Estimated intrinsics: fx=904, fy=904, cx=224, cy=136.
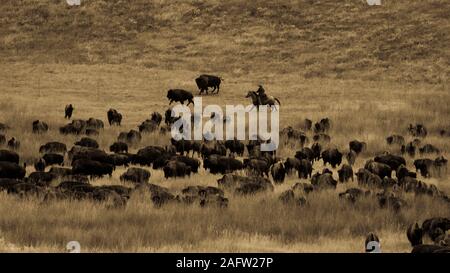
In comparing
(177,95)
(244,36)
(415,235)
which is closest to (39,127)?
(177,95)

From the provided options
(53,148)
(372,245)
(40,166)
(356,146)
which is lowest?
(372,245)

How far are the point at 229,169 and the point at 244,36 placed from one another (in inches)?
1493

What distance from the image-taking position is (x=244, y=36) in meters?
60.1

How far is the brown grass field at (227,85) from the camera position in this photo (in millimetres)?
15461

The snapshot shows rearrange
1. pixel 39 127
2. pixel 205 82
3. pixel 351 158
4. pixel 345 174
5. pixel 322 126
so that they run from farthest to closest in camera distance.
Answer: pixel 205 82 → pixel 322 126 → pixel 39 127 → pixel 351 158 → pixel 345 174

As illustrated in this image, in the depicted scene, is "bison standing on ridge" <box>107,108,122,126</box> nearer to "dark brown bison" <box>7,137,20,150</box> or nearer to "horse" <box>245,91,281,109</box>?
"horse" <box>245,91,281,109</box>

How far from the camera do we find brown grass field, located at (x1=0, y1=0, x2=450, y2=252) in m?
15.5

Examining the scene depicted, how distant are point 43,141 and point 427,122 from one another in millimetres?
13841

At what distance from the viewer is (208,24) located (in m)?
62.7

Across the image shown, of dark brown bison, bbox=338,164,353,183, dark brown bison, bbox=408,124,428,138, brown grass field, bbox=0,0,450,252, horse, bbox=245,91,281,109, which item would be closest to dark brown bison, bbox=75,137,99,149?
brown grass field, bbox=0,0,450,252

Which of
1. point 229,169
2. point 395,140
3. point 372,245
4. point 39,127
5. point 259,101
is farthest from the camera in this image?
point 259,101

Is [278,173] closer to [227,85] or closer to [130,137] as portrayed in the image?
[130,137]

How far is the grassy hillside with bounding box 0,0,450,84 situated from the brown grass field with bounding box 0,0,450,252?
0.43ft

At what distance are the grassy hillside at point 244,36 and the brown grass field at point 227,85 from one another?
132 mm
